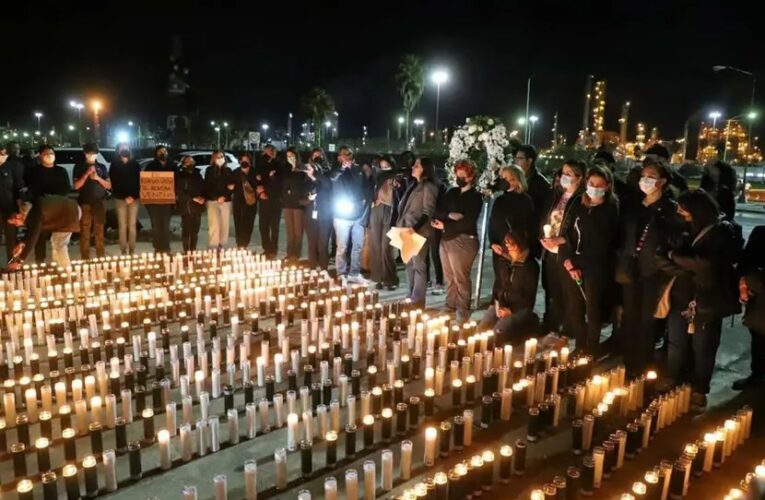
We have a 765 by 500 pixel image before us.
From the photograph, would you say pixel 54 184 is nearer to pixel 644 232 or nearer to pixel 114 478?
pixel 114 478

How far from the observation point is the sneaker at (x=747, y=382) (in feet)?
19.3

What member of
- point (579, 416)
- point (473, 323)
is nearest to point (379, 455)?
point (579, 416)

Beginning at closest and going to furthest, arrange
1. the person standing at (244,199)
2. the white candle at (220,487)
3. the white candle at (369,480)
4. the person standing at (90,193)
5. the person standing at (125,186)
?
the white candle at (220,487)
the white candle at (369,480)
the person standing at (90,193)
the person standing at (125,186)
the person standing at (244,199)

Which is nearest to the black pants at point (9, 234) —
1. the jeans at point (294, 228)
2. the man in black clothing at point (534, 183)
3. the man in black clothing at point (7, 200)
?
the man in black clothing at point (7, 200)

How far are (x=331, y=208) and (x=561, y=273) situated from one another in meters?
4.62

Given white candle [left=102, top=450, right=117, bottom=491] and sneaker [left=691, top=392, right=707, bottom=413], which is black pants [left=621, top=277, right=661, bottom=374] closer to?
sneaker [left=691, top=392, right=707, bottom=413]

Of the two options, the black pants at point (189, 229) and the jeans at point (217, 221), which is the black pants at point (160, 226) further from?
the jeans at point (217, 221)

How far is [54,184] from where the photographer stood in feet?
31.4

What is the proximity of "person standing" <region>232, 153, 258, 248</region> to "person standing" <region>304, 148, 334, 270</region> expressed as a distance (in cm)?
164

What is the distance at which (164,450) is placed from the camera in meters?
4.16

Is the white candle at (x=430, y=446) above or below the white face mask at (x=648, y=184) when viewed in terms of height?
below

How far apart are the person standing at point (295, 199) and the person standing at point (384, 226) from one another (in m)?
1.30

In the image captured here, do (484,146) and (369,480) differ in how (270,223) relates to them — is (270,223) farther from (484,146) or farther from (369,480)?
(369,480)

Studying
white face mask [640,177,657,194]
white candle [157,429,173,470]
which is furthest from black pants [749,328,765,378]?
white candle [157,429,173,470]
